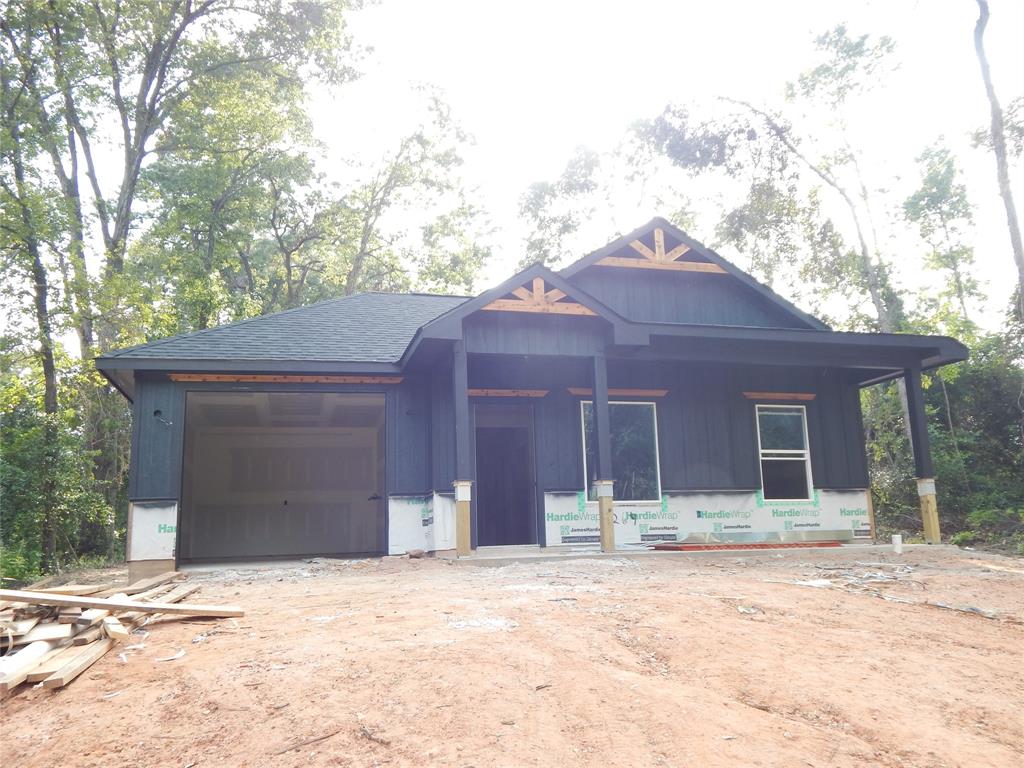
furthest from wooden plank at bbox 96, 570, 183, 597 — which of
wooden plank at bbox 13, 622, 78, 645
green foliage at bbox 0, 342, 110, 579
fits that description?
green foliage at bbox 0, 342, 110, 579

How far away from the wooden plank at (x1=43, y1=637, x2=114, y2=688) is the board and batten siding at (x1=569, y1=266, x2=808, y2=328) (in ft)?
31.9

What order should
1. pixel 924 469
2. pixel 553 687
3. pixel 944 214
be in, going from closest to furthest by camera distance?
1. pixel 553 687
2. pixel 924 469
3. pixel 944 214

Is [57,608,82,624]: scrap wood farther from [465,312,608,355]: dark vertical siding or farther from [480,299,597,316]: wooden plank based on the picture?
[480,299,597,316]: wooden plank

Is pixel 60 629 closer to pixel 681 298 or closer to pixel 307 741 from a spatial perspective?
pixel 307 741

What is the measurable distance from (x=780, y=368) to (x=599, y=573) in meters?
7.11

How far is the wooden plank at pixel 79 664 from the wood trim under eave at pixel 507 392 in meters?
7.59

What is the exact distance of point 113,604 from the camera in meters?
5.33

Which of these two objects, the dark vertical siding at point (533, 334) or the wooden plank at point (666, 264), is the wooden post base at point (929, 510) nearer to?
the wooden plank at point (666, 264)

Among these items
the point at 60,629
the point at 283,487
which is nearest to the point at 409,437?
the point at 60,629

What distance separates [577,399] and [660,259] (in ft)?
10.3

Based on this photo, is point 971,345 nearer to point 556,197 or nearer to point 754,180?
point 754,180

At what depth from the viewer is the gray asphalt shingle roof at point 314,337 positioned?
36.9ft

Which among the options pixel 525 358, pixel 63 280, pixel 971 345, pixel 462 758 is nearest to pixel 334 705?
pixel 462 758

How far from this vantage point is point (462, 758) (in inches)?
122
